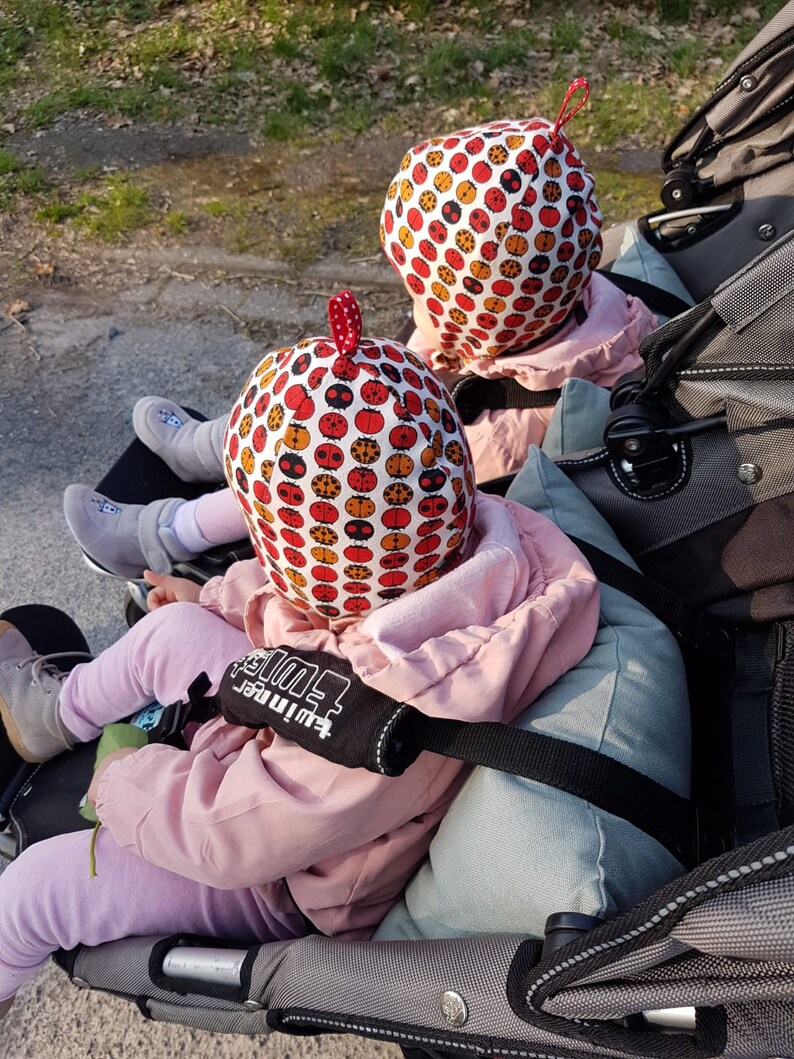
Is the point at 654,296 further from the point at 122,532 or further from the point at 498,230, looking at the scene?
the point at 122,532

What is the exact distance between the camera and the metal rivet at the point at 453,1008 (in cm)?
108

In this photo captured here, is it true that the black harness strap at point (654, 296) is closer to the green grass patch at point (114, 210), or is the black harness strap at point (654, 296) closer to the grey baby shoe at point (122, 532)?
the grey baby shoe at point (122, 532)

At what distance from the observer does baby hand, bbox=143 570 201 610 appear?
1.92m

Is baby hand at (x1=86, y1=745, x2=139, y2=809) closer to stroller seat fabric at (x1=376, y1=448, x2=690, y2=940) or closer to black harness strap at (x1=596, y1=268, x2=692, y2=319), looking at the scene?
stroller seat fabric at (x1=376, y1=448, x2=690, y2=940)

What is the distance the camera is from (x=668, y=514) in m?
1.49

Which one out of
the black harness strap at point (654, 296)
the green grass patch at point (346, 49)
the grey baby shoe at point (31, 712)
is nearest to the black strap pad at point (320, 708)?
the grey baby shoe at point (31, 712)

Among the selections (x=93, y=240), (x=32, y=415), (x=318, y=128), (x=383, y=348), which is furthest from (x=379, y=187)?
(x=383, y=348)

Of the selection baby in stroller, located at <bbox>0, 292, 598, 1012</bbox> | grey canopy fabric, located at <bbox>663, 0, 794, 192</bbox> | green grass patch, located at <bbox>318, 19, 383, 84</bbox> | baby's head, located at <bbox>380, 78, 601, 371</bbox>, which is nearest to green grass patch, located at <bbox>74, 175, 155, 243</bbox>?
green grass patch, located at <bbox>318, 19, 383, 84</bbox>

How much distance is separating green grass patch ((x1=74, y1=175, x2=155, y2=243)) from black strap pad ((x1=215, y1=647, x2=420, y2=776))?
3.04 metres

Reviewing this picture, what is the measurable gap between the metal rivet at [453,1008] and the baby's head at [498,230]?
135cm

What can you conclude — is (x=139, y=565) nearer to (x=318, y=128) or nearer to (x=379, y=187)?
(x=379, y=187)

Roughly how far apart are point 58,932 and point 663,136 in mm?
4559

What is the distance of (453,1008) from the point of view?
1084mm

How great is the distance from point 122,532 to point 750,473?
1.47 m
